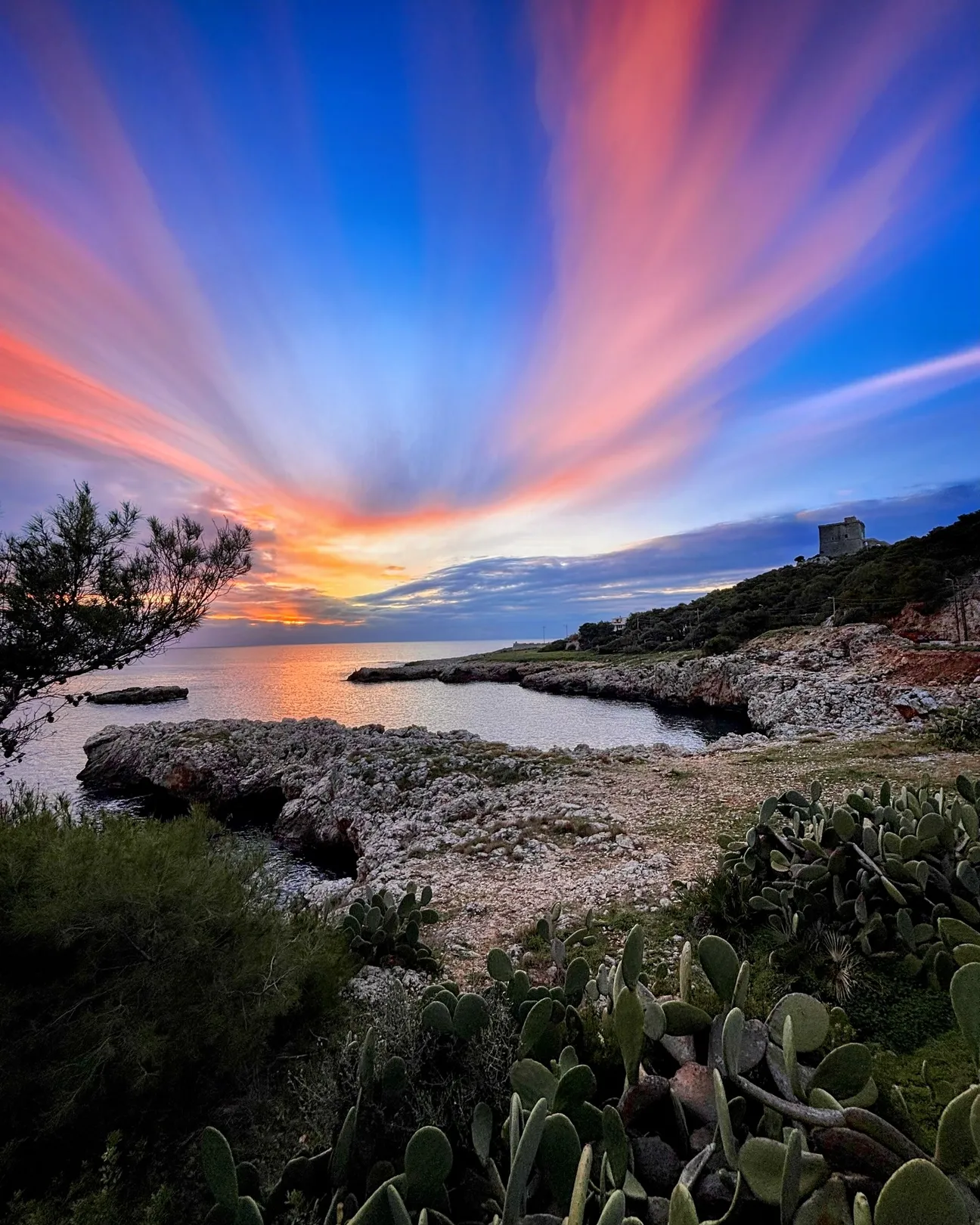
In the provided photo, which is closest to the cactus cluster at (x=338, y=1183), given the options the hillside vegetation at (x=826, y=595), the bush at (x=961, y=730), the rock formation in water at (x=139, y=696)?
the bush at (x=961, y=730)

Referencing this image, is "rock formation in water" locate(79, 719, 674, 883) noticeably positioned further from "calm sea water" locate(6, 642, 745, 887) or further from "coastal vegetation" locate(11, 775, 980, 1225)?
"coastal vegetation" locate(11, 775, 980, 1225)

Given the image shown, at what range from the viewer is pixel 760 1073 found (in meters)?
2.07

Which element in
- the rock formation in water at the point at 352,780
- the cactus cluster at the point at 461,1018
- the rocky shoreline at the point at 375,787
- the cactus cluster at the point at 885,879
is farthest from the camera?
the rock formation in water at the point at 352,780

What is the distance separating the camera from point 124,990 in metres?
2.68

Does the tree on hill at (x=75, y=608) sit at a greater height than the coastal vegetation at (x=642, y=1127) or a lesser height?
greater

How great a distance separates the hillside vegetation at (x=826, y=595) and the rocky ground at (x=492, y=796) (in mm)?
19871

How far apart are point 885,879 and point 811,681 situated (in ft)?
71.2

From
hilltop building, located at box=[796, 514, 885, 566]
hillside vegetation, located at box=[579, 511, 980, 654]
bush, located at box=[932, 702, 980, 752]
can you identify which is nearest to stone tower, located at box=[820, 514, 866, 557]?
hilltop building, located at box=[796, 514, 885, 566]

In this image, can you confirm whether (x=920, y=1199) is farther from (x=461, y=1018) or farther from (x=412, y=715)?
(x=412, y=715)

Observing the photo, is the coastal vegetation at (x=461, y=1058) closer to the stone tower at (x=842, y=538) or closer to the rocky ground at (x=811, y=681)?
the rocky ground at (x=811, y=681)

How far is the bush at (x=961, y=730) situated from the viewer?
11125 mm

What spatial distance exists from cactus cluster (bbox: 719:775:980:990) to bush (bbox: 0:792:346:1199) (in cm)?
347

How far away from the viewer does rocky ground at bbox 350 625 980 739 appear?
1764 centimetres

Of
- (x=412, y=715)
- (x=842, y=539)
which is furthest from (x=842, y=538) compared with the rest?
(x=412, y=715)
